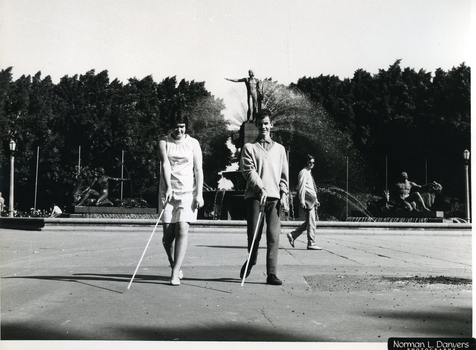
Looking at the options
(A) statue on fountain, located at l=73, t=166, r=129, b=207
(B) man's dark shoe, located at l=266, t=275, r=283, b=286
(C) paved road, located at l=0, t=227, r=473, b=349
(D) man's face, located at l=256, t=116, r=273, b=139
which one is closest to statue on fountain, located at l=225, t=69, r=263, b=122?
(A) statue on fountain, located at l=73, t=166, r=129, b=207

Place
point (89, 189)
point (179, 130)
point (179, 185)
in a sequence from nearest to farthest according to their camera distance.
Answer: point (179, 185) < point (179, 130) < point (89, 189)

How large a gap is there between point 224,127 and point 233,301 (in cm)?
4007

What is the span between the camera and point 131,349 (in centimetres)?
449

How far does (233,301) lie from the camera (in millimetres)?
5945

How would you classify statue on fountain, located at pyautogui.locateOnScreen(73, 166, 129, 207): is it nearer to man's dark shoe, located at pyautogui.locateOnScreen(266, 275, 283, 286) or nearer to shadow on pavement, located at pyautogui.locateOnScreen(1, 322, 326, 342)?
man's dark shoe, located at pyautogui.locateOnScreen(266, 275, 283, 286)

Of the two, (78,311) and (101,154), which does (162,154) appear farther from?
(101,154)

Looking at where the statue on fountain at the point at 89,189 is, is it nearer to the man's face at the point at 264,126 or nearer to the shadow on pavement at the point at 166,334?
the man's face at the point at 264,126

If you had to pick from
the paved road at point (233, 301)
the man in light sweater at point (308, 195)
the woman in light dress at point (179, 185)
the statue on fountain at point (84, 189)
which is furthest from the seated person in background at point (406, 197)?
the woman in light dress at point (179, 185)

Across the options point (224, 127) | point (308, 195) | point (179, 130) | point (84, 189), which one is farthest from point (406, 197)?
point (224, 127)

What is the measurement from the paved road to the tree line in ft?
100.0

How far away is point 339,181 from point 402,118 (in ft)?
23.8

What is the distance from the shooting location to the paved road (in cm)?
481

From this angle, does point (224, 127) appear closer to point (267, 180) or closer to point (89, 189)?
point (89, 189)

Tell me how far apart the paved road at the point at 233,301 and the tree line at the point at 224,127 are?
30.5m
